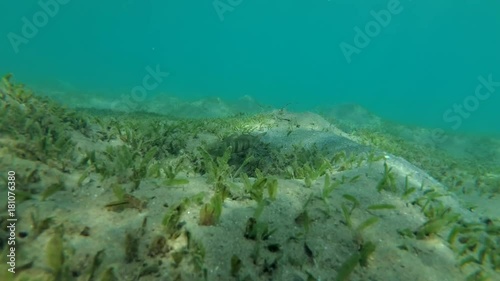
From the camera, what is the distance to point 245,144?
19.1ft

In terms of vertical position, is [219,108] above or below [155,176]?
above

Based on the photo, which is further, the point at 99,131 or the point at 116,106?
the point at 116,106

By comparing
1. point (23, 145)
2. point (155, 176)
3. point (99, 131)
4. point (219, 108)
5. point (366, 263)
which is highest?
point (219, 108)

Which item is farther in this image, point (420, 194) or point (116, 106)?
point (116, 106)

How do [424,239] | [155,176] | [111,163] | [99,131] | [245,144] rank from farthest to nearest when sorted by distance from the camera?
[245,144]
[99,131]
[111,163]
[155,176]
[424,239]

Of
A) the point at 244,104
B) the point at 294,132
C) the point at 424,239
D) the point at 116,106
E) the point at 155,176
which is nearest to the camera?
the point at 424,239

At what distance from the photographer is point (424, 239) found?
10.0 feet

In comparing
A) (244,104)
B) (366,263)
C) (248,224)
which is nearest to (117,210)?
(248,224)

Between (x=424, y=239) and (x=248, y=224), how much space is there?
1.78 metres

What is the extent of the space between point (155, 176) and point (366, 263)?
2.30 m

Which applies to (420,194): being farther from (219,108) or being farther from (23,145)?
(219,108)

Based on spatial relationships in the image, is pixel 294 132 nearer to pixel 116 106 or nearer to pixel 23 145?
pixel 23 145

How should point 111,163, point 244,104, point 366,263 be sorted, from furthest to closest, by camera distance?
point 244,104 < point 111,163 < point 366,263

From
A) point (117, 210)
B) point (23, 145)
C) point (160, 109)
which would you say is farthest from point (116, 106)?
point (117, 210)
